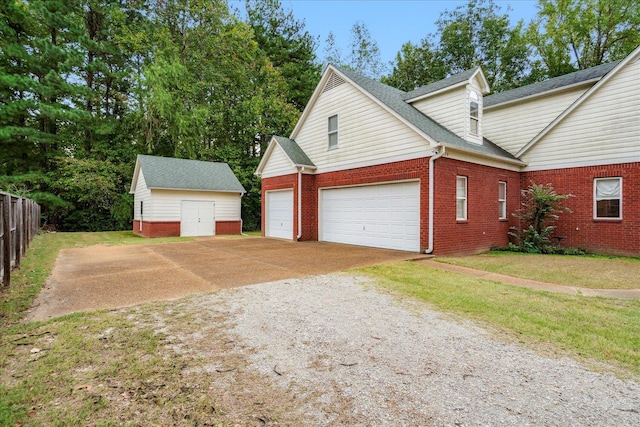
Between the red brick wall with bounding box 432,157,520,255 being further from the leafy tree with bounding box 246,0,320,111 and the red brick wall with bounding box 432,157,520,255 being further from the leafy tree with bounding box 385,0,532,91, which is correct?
the leafy tree with bounding box 246,0,320,111

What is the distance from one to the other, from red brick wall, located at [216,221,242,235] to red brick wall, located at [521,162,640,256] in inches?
627

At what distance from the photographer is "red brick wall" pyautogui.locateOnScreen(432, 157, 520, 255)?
973cm

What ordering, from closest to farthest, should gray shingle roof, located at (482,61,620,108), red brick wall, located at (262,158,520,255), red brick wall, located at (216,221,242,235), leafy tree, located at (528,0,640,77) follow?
red brick wall, located at (262,158,520,255) < gray shingle roof, located at (482,61,620,108) < red brick wall, located at (216,221,242,235) < leafy tree, located at (528,0,640,77)

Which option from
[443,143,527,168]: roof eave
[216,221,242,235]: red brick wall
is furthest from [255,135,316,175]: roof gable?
[443,143,527,168]: roof eave

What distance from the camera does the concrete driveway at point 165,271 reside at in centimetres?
516

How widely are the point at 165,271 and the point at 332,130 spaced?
910 cm

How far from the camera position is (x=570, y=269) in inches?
307

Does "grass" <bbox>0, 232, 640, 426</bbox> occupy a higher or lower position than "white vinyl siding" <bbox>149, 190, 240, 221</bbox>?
lower

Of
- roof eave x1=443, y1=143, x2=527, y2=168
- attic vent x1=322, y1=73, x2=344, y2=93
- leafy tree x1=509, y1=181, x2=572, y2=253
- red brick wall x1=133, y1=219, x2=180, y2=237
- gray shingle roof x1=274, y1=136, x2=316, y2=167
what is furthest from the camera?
red brick wall x1=133, y1=219, x2=180, y2=237

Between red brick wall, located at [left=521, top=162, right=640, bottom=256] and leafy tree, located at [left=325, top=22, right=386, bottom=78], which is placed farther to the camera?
leafy tree, located at [left=325, top=22, right=386, bottom=78]

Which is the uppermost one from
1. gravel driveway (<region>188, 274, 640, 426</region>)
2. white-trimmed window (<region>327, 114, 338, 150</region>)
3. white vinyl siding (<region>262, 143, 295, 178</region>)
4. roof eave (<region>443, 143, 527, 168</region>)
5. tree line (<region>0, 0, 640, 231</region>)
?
tree line (<region>0, 0, 640, 231</region>)

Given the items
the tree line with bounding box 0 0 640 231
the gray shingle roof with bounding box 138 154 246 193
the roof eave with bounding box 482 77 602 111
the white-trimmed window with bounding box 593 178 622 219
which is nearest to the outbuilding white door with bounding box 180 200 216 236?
the gray shingle roof with bounding box 138 154 246 193

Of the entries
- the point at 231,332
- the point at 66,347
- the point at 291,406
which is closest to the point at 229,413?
the point at 291,406

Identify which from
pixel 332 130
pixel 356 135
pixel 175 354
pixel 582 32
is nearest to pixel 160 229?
pixel 332 130
